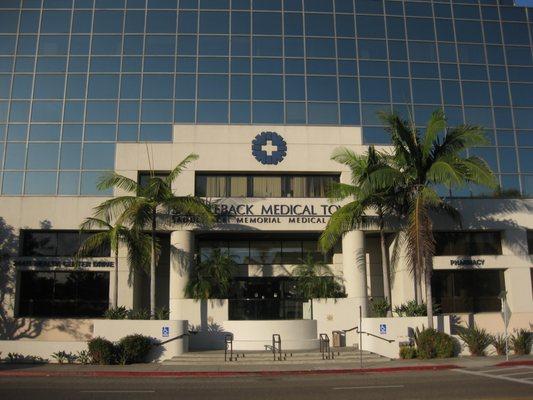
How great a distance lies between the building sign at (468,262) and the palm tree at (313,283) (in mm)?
6741

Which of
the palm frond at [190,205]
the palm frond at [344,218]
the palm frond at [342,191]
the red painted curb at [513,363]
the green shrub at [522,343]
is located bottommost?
the red painted curb at [513,363]

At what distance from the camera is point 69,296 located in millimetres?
Answer: 30500

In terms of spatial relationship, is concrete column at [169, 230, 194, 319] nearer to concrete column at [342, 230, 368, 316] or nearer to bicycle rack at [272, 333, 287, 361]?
bicycle rack at [272, 333, 287, 361]

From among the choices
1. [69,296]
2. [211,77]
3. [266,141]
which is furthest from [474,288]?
[69,296]

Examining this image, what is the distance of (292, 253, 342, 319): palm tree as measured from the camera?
29.3 metres

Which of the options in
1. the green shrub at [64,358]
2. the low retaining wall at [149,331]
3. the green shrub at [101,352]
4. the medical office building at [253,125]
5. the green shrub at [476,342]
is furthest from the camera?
the medical office building at [253,125]

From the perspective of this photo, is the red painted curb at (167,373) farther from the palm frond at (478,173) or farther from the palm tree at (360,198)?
the palm frond at (478,173)

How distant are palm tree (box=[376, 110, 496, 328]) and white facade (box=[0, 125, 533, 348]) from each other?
5231 millimetres

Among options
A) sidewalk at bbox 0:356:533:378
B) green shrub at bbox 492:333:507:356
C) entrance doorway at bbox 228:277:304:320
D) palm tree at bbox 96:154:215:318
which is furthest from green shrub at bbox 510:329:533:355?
palm tree at bbox 96:154:215:318

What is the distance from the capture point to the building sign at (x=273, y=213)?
30578 mm

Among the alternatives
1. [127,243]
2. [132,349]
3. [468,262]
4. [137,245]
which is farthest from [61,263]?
[468,262]

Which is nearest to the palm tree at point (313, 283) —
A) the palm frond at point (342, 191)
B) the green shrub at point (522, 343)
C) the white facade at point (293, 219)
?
the white facade at point (293, 219)

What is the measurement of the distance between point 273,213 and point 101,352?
12.1m

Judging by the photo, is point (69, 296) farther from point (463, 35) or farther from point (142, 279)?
point (463, 35)
